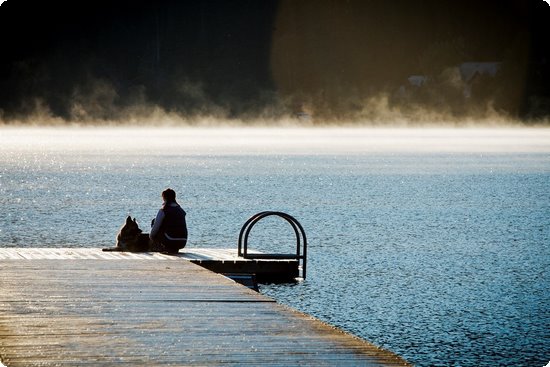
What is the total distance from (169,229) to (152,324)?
826 centimetres

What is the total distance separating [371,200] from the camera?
219 feet

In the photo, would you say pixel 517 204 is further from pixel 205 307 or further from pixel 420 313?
pixel 205 307

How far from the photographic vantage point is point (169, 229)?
21.2 meters

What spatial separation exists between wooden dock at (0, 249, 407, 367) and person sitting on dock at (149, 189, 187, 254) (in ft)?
8.47

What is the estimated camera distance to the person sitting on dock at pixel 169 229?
21.0m

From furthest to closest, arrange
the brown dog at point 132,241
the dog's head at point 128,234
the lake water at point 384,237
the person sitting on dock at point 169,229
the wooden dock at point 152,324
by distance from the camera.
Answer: the dog's head at point 128,234 → the brown dog at point 132,241 → the person sitting on dock at point 169,229 → the lake water at point 384,237 → the wooden dock at point 152,324

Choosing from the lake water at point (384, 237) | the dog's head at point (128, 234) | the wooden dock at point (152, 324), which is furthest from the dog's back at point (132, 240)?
the lake water at point (384, 237)

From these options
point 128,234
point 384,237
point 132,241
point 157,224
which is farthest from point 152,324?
point 384,237

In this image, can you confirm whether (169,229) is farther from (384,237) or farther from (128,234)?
(384,237)

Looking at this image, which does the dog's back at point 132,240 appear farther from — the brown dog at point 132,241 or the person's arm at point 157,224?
the person's arm at point 157,224

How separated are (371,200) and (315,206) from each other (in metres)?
7.38

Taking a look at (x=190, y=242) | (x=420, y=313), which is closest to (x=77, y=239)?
(x=190, y=242)

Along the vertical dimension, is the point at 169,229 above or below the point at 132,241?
above

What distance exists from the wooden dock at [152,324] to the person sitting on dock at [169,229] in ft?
8.47
